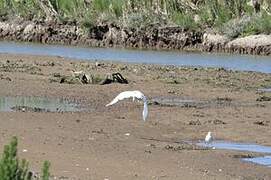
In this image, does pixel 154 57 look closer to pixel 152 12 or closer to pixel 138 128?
pixel 152 12

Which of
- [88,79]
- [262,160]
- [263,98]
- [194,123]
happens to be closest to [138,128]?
[194,123]

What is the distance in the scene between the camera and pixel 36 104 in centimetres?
2002

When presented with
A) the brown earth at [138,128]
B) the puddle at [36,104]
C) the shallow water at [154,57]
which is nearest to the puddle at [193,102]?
the brown earth at [138,128]

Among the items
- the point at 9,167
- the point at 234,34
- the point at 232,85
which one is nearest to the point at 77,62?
the point at 232,85

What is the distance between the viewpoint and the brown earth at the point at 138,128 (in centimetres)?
1230

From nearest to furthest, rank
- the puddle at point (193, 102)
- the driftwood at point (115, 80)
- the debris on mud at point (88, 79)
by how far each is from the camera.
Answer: the puddle at point (193, 102) < the debris on mud at point (88, 79) < the driftwood at point (115, 80)

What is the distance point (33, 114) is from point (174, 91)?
782cm

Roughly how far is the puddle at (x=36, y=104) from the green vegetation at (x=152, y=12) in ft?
115

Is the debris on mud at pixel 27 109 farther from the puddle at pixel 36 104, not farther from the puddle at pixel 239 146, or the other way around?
the puddle at pixel 239 146

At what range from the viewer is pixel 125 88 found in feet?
81.8

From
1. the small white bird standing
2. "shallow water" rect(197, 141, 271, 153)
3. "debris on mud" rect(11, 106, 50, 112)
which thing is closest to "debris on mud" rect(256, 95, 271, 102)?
"debris on mud" rect(11, 106, 50, 112)

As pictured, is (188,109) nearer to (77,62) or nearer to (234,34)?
(77,62)

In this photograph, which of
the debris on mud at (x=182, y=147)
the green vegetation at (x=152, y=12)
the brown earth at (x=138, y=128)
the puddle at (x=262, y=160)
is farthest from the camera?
the green vegetation at (x=152, y=12)

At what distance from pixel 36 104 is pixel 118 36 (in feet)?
117
